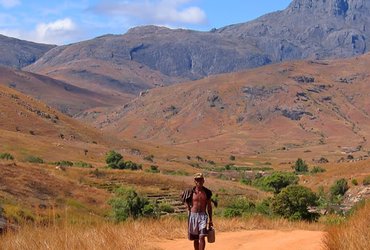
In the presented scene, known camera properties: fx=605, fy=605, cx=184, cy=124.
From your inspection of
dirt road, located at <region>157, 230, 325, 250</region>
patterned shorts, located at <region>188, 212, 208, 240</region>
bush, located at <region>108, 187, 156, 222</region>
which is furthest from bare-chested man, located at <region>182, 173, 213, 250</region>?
bush, located at <region>108, 187, 156, 222</region>

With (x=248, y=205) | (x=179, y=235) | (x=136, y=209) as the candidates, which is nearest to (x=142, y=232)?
(x=179, y=235)

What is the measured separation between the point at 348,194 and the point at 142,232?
5384cm

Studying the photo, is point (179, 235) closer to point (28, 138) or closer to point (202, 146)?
point (28, 138)

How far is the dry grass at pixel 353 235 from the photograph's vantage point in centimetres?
1055

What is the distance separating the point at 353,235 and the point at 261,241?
5.11 metres

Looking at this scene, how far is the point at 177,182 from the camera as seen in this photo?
68875mm

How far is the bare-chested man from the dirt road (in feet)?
5.99

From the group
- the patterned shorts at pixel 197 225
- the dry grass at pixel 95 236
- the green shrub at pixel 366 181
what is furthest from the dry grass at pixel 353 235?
the green shrub at pixel 366 181

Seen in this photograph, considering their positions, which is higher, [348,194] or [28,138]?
[28,138]

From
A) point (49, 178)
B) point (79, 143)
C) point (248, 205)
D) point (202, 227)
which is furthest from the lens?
point (79, 143)

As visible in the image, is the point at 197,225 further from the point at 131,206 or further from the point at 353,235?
the point at 131,206

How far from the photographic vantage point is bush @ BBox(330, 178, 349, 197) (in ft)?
219

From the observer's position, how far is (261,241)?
16.0 m

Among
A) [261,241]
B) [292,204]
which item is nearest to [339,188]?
[292,204]
